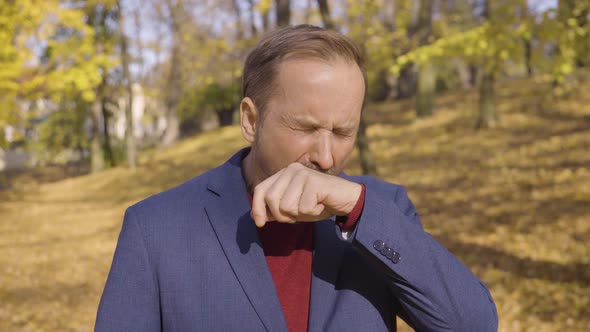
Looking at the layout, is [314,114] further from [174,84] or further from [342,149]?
[174,84]

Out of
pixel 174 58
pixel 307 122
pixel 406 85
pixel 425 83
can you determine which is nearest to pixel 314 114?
pixel 307 122

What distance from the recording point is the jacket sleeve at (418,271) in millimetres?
1576

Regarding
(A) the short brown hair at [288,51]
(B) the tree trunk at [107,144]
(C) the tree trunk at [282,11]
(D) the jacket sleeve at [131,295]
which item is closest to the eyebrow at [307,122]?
(A) the short brown hair at [288,51]

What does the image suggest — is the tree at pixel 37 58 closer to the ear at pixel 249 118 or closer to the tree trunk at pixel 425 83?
the tree trunk at pixel 425 83

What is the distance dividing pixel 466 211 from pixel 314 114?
9.49m

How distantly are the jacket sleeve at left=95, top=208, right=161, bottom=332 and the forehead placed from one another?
608mm

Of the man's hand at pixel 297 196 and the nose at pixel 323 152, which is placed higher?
the nose at pixel 323 152

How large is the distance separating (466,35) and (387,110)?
16391 millimetres

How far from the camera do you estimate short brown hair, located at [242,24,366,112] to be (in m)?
1.74

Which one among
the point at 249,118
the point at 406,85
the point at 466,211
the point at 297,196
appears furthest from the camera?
the point at 406,85

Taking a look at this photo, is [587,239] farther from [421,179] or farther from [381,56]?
[381,56]

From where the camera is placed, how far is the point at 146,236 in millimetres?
1739

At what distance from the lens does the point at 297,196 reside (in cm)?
143

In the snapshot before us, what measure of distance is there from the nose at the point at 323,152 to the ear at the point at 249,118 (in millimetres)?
267
